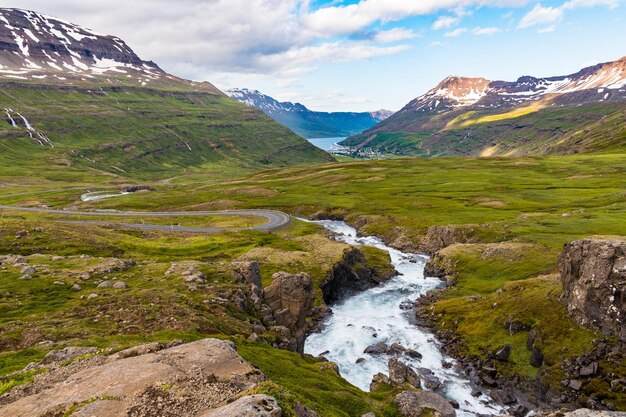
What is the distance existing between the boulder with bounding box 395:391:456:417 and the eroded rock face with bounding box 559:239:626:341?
2758 cm

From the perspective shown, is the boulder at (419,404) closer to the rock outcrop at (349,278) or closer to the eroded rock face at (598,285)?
the eroded rock face at (598,285)

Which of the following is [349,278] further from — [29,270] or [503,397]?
[29,270]

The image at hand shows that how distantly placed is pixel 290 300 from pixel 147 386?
3458cm

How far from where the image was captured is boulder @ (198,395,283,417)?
1792 centimetres

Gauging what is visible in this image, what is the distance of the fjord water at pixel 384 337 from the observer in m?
50.8

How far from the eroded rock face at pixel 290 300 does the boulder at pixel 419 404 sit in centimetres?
2148

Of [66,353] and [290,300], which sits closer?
[66,353]

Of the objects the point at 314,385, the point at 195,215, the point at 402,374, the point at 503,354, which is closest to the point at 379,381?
the point at 402,374

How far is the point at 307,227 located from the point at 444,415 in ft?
343

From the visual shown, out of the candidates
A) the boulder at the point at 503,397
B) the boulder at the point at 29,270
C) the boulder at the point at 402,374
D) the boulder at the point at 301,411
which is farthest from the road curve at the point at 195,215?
the boulder at the point at 301,411

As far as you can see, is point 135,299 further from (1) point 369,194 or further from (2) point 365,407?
(1) point 369,194

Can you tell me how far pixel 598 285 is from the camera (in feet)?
161

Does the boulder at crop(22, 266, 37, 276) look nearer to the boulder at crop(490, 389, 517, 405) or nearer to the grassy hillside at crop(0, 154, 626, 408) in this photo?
the grassy hillside at crop(0, 154, 626, 408)

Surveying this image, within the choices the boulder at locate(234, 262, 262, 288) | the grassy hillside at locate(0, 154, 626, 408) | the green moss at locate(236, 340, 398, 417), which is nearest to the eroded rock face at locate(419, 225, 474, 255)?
the grassy hillside at locate(0, 154, 626, 408)
